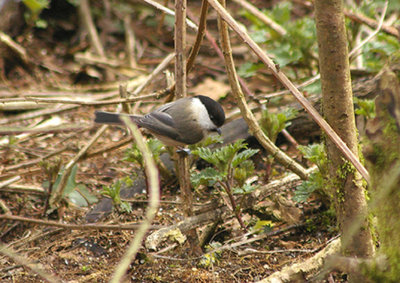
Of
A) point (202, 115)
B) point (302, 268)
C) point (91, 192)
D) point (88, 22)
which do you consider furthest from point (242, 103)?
point (88, 22)

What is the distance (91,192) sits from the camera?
11.5ft

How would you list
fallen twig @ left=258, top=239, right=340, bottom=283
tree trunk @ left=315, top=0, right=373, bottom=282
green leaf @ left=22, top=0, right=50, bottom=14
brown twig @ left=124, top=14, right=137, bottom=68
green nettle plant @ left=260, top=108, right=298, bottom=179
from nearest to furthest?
tree trunk @ left=315, top=0, right=373, bottom=282
fallen twig @ left=258, top=239, right=340, bottom=283
green nettle plant @ left=260, top=108, right=298, bottom=179
green leaf @ left=22, top=0, right=50, bottom=14
brown twig @ left=124, top=14, right=137, bottom=68

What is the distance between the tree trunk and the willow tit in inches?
50.4

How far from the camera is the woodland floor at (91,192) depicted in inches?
98.7

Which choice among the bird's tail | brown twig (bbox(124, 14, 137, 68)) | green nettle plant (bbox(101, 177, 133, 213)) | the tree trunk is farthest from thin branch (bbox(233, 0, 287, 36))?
the tree trunk

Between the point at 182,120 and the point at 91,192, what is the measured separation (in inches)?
37.4

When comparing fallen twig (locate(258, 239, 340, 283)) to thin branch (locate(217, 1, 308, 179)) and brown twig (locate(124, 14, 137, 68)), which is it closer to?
thin branch (locate(217, 1, 308, 179))

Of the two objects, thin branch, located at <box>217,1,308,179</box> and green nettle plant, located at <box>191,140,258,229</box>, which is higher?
thin branch, located at <box>217,1,308,179</box>

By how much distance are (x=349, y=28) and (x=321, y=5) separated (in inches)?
104

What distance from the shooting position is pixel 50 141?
14.3 ft

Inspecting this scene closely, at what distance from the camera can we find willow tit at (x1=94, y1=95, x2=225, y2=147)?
125 inches

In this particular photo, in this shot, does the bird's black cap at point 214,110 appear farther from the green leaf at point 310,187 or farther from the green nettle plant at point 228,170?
the green leaf at point 310,187

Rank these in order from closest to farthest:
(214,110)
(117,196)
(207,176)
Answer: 1. (207,176)
2. (117,196)
3. (214,110)

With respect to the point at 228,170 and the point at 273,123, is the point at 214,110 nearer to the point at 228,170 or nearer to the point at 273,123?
the point at 273,123
